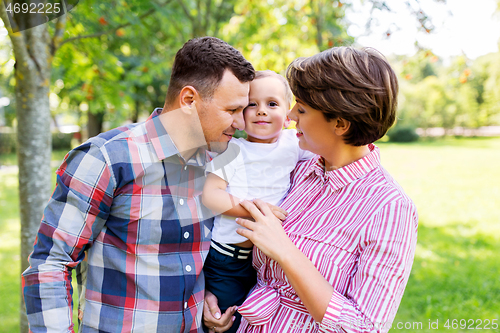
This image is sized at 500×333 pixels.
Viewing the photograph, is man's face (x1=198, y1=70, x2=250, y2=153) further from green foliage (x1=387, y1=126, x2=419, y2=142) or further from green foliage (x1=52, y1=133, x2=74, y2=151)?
green foliage (x1=387, y1=126, x2=419, y2=142)

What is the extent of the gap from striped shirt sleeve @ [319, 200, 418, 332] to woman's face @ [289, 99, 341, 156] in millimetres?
410

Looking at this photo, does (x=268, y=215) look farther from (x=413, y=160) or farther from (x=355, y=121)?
(x=413, y=160)

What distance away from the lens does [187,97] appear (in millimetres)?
1684

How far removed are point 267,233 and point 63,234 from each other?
0.82m

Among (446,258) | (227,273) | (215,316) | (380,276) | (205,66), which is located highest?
(205,66)

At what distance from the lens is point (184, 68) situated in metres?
1.74

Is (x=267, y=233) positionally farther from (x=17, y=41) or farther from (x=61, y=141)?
(x=61, y=141)

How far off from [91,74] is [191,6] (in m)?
2.07

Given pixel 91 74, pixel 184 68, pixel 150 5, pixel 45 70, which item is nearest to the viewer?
pixel 184 68

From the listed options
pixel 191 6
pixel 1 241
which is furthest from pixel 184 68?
pixel 1 241

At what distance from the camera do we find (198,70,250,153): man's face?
1685mm

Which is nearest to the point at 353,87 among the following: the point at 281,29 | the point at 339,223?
the point at 339,223

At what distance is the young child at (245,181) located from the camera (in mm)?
1809

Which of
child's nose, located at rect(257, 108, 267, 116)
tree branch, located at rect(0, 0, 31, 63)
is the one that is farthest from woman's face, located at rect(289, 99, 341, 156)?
tree branch, located at rect(0, 0, 31, 63)
